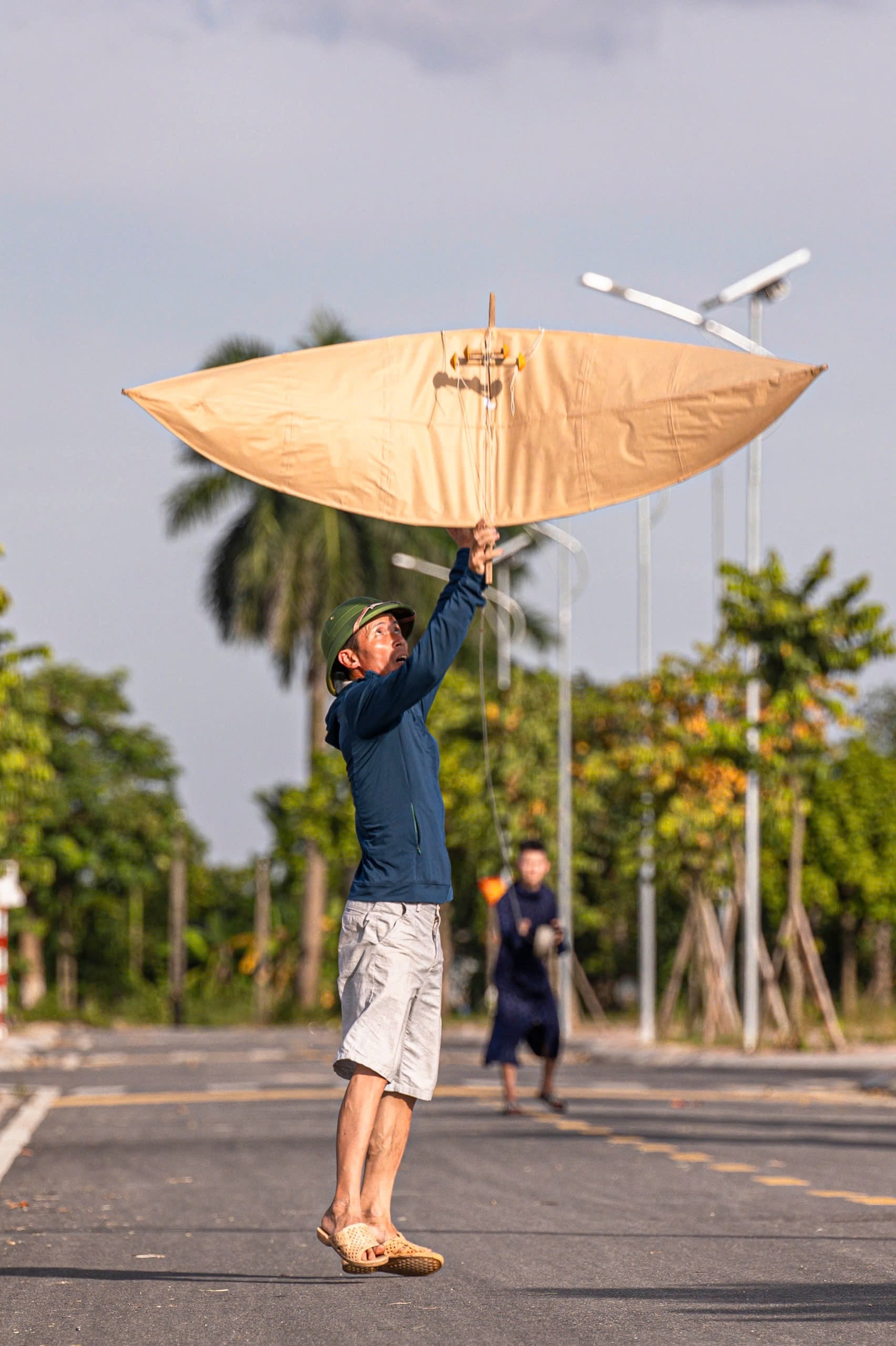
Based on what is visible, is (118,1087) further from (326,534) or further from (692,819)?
(326,534)

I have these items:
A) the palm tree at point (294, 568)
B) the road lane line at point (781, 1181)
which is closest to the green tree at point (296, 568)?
the palm tree at point (294, 568)

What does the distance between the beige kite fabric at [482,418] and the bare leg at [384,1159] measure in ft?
6.16

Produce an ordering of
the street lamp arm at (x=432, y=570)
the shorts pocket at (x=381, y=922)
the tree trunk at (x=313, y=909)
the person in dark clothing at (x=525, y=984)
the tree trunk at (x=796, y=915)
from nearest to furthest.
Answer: the shorts pocket at (x=381, y=922) → the person in dark clothing at (x=525, y=984) → the tree trunk at (x=796, y=915) → the street lamp arm at (x=432, y=570) → the tree trunk at (x=313, y=909)

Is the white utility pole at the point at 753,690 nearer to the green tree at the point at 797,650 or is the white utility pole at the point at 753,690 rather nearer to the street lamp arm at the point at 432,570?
the green tree at the point at 797,650

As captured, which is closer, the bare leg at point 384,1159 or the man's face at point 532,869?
the bare leg at point 384,1159

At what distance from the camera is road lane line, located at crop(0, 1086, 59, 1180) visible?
12.3 metres

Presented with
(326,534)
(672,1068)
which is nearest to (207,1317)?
(672,1068)

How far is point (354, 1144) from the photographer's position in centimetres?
643

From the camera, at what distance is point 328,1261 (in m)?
7.86

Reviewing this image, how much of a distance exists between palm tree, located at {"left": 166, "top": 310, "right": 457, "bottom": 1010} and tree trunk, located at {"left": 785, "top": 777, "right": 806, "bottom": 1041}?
22.4 meters

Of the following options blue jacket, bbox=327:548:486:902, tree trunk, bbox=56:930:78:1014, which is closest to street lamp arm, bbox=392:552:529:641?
tree trunk, bbox=56:930:78:1014

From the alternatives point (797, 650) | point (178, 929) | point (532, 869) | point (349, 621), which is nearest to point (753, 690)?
point (797, 650)

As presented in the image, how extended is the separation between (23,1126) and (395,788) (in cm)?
897

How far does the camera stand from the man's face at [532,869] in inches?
635
